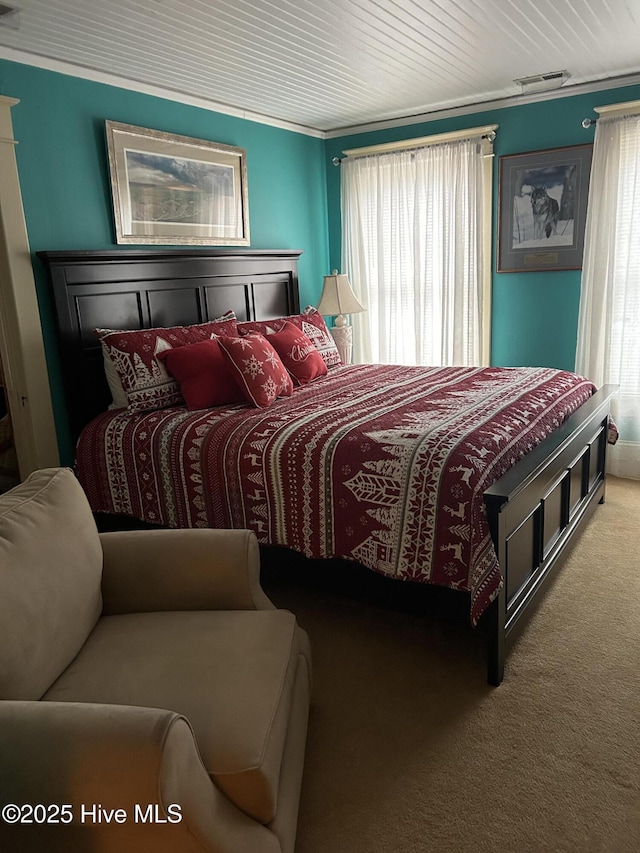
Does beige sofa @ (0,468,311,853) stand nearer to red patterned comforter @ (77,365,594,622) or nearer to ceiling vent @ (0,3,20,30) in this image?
red patterned comforter @ (77,365,594,622)

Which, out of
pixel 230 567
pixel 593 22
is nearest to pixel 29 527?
pixel 230 567

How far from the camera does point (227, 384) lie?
10.4 ft

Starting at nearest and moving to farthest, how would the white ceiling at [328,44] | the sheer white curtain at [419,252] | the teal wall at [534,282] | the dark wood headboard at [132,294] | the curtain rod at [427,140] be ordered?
the white ceiling at [328,44]
the dark wood headboard at [132,294]
the teal wall at [534,282]
the curtain rod at [427,140]
the sheer white curtain at [419,252]

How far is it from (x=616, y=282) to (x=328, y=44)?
226 cm

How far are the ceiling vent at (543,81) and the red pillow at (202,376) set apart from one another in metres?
2.50

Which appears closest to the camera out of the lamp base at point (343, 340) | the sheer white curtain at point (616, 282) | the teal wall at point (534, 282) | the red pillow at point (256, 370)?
the red pillow at point (256, 370)

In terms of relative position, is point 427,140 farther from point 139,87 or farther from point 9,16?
point 9,16

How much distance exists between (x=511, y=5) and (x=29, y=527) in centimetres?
278

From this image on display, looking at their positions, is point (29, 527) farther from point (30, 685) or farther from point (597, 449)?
point (597, 449)

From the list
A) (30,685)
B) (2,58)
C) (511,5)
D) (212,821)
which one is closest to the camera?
(212,821)

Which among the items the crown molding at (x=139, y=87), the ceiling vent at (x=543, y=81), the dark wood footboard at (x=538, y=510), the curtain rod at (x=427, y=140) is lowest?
the dark wood footboard at (x=538, y=510)

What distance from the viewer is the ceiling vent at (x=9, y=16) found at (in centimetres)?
247

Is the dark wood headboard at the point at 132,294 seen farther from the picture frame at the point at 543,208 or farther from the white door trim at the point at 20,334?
the picture frame at the point at 543,208

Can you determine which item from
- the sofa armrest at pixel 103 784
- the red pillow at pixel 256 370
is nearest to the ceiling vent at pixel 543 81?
the red pillow at pixel 256 370
